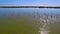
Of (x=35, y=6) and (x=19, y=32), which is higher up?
(x=19, y=32)

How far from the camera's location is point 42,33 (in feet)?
7.46

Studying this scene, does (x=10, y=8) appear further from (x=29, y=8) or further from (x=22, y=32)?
(x=22, y=32)

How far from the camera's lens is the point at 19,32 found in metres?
2.36

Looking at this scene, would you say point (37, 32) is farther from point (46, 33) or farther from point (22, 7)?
point (22, 7)

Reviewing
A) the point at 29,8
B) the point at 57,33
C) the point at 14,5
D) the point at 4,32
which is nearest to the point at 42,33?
the point at 57,33

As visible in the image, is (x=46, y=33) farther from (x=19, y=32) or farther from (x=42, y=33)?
(x=19, y=32)

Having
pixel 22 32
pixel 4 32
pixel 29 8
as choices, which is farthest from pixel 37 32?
pixel 29 8

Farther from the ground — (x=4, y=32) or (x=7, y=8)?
(x=4, y=32)

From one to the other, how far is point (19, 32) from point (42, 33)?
480mm

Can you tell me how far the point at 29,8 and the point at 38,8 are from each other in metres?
0.47

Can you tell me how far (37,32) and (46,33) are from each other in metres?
0.19

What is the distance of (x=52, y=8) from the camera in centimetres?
573

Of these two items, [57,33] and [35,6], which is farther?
[35,6]

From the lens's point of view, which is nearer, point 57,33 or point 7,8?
point 57,33
